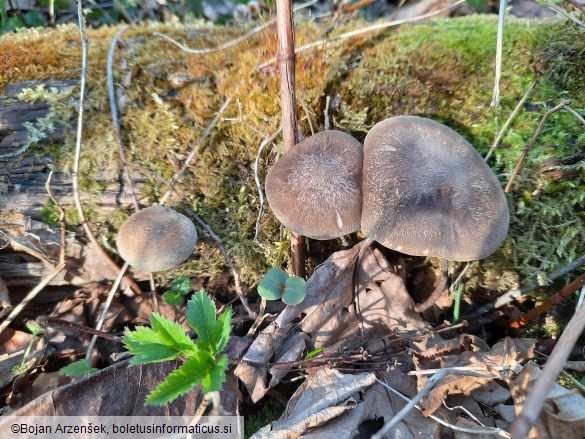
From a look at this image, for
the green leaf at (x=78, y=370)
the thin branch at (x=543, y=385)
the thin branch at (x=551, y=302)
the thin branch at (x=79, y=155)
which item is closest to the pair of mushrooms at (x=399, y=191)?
the thin branch at (x=551, y=302)

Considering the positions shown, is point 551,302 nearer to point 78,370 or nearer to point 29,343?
point 78,370

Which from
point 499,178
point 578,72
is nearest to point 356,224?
point 499,178

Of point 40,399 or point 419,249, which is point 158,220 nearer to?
point 40,399

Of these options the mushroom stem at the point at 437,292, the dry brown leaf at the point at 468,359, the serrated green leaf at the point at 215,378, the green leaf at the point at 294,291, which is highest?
the serrated green leaf at the point at 215,378

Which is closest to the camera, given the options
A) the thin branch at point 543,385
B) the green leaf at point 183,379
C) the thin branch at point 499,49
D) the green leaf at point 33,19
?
the thin branch at point 543,385

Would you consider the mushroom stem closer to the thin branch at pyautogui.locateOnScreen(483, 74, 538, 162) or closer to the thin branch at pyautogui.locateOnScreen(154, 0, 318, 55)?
the thin branch at pyautogui.locateOnScreen(483, 74, 538, 162)

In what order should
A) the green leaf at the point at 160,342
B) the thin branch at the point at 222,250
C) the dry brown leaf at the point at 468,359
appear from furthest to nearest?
the thin branch at the point at 222,250 → the dry brown leaf at the point at 468,359 → the green leaf at the point at 160,342

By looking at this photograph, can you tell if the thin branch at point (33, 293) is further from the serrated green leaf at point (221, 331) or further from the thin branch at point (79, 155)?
the serrated green leaf at point (221, 331)

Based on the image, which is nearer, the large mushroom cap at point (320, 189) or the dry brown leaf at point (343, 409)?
the dry brown leaf at point (343, 409)
